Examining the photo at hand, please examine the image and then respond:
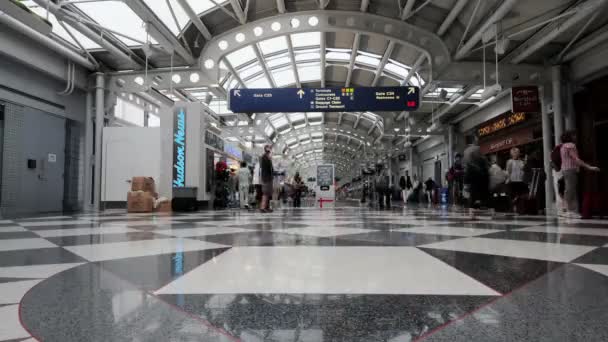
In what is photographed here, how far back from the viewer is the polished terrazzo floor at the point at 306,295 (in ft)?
2.76

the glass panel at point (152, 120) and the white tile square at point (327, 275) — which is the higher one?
the glass panel at point (152, 120)

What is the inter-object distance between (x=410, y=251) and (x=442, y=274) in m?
0.64

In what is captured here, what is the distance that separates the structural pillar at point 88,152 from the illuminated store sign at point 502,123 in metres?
14.5

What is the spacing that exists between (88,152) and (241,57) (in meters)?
5.89

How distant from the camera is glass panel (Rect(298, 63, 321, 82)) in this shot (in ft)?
47.6

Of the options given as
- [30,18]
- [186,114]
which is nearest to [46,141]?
[186,114]

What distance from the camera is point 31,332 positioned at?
0.84 m

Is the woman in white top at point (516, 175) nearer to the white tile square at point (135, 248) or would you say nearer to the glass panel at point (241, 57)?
the white tile square at point (135, 248)

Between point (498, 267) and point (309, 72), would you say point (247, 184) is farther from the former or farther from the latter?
point (498, 267)

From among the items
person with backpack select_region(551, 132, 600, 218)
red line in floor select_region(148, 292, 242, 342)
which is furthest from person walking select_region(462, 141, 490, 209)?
red line in floor select_region(148, 292, 242, 342)

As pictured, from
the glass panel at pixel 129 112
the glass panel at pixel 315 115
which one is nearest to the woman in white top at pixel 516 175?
the glass panel at pixel 129 112

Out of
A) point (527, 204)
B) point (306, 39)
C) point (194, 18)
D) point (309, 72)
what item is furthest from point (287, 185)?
point (527, 204)

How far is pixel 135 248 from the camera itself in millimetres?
2334

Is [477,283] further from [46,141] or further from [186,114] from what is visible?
[46,141]
